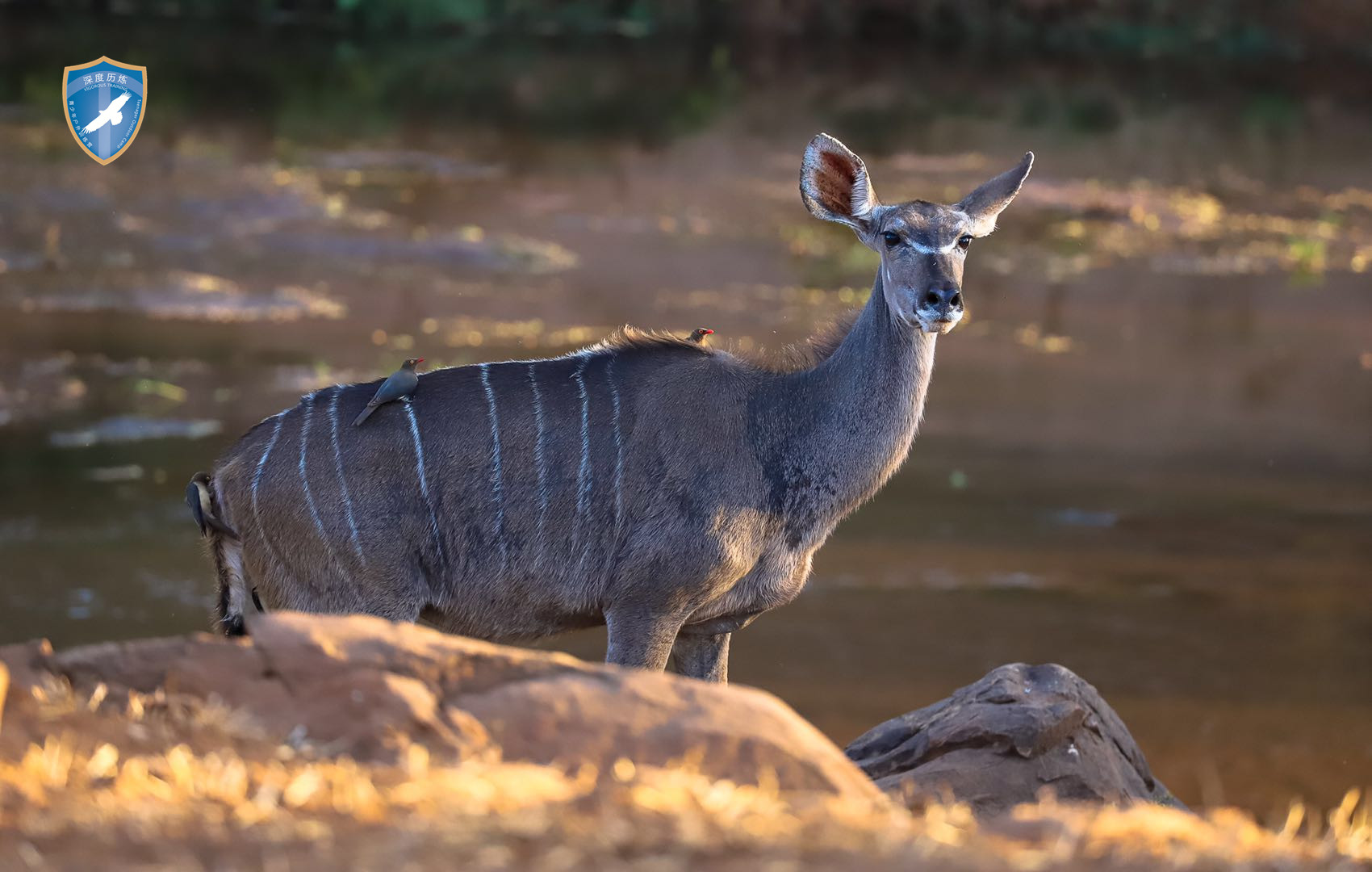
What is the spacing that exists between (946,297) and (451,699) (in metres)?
2.63

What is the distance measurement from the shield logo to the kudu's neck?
1261 centimetres

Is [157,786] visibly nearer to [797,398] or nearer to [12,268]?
[797,398]

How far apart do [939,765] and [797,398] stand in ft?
4.69

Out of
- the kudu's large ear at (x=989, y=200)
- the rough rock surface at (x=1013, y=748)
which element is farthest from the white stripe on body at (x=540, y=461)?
the kudu's large ear at (x=989, y=200)

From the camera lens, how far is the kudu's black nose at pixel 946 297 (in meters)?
6.48

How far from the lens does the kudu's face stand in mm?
6570

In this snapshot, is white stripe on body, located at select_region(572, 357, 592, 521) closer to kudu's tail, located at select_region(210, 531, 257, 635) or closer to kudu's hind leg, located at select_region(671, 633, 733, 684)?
kudu's hind leg, located at select_region(671, 633, 733, 684)

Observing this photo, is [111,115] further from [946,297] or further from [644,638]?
[946,297]

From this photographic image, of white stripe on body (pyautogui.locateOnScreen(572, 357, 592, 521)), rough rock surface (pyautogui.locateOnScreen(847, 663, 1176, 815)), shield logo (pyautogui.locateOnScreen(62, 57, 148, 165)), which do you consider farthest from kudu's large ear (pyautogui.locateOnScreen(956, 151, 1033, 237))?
shield logo (pyautogui.locateOnScreen(62, 57, 148, 165))

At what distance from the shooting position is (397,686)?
4.57 m

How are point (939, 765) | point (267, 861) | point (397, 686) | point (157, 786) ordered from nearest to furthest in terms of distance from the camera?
1. point (267, 861)
2. point (157, 786)
3. point (397, 686)
4. point (939, 765)

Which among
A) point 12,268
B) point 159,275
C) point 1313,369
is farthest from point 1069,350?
point 12,268

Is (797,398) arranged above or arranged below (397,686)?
above

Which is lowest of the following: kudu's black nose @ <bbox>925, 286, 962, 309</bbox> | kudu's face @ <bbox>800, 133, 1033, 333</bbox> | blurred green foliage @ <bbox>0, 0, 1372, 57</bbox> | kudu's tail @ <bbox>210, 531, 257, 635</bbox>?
kudu's tail @ <bbox>210, 531, 257, 635</bbox>
